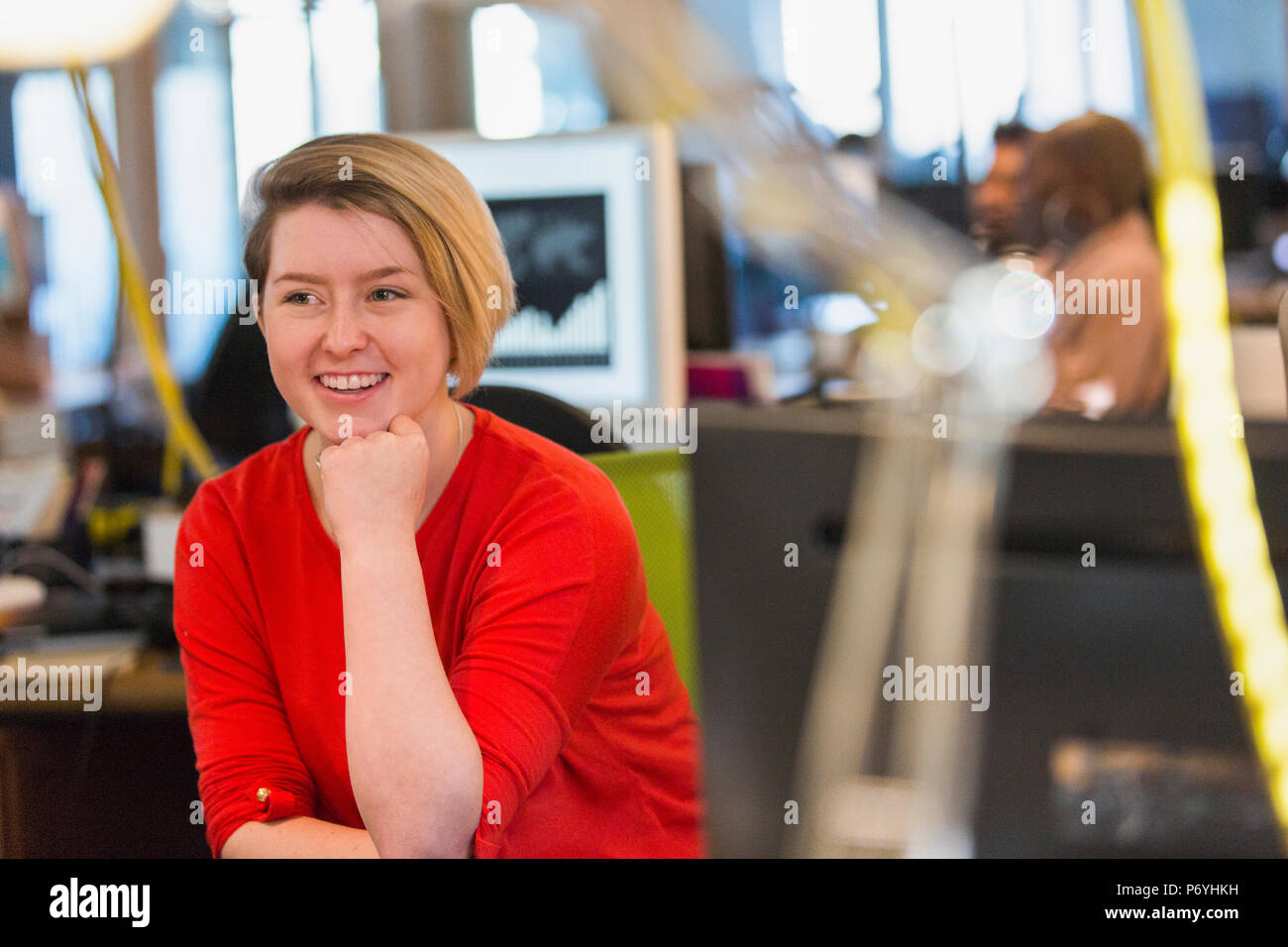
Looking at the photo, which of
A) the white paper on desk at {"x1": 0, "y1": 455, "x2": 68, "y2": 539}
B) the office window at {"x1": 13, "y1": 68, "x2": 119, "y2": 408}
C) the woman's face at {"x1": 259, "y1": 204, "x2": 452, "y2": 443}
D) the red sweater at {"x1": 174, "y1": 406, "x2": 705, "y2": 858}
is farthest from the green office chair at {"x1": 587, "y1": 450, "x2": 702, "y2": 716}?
the white paper on desk at {"x1": 0, "y1": 455, "x2": 68, "y2": 539}

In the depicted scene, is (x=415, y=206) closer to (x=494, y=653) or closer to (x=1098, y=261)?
(x=494, y=653)

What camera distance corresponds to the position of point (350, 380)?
0.56 m

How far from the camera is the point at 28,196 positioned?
66 centimetres

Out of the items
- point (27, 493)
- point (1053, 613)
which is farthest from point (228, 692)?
point (27, 493)

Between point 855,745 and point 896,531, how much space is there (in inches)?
2.8

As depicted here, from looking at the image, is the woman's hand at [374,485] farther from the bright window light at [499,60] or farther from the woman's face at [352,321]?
the bright window light at [499,60]

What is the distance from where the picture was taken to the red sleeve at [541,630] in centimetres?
55

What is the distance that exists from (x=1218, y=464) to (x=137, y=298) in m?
0.55

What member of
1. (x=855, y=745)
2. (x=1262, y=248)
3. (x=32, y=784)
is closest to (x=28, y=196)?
(x=32, y=784)

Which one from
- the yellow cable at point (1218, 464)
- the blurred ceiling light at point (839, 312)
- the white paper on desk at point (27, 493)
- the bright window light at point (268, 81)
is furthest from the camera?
the white paper on desk at point (27, 493)

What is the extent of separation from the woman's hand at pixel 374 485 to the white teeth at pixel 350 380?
0.03 meters

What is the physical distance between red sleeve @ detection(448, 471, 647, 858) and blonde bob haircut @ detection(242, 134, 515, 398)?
86mm

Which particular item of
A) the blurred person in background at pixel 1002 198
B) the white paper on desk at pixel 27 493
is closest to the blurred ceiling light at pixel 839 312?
the blurred person in background at pixel 1002 198
